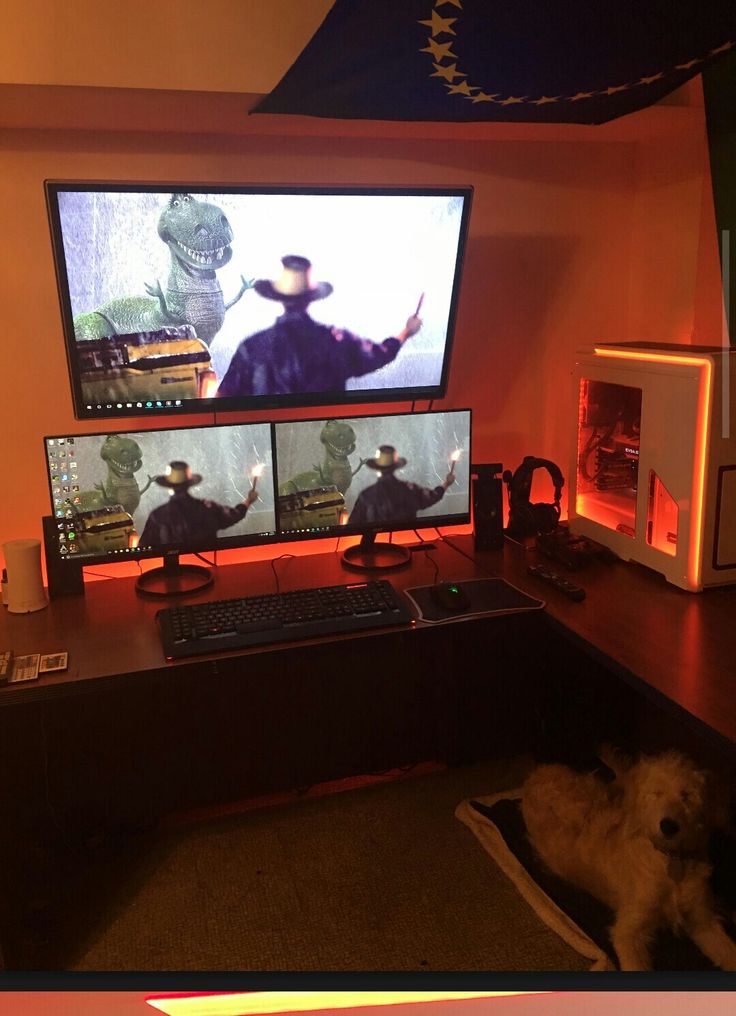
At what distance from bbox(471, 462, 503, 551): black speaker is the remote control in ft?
0.65

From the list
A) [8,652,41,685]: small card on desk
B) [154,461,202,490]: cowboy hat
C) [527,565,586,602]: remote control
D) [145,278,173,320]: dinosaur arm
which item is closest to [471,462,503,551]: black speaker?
[527,565,586,602]: remote control

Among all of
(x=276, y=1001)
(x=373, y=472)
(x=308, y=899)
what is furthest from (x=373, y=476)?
(x=276, y=1001)

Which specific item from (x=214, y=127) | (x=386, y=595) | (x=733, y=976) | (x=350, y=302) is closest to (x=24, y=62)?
(x=214, y=127)

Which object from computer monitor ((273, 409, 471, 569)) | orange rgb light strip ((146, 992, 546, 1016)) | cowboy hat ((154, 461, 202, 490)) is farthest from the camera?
computer monitor ((273, 409, 471, 569))

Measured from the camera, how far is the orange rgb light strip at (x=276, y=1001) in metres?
0.52

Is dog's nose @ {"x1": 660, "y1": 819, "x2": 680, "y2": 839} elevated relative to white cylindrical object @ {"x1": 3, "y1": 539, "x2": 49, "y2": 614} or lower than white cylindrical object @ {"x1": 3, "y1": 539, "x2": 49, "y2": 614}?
lower

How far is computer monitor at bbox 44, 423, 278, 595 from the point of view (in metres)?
1.92

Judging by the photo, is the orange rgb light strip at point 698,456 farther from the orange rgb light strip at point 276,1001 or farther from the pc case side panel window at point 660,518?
the orange rgb light strip at point 276,1001

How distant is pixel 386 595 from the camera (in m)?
1.86

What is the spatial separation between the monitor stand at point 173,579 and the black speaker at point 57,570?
0.47ft

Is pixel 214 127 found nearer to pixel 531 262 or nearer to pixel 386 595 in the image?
pixel 531 262

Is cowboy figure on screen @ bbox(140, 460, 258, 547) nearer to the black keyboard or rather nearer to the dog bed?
the black keyboard

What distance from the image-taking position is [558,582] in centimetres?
194

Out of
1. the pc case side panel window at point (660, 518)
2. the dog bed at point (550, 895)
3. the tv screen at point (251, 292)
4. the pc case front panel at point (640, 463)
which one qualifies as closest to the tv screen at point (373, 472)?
the tv screen at point (251, 292)
